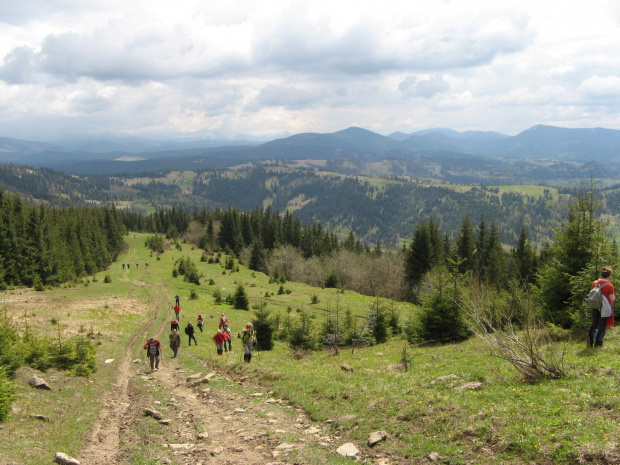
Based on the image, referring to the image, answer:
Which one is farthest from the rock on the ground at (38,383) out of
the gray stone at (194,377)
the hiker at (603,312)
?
the hiker at (603,312)

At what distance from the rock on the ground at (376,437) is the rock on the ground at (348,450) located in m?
0.42

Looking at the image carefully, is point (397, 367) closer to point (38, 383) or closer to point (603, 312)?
point (603, 312)

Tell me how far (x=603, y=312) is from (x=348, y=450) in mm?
9875

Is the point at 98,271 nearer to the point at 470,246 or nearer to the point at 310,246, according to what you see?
the point at 310,246

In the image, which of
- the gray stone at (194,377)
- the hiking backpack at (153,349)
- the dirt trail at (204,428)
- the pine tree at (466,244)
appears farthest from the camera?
the pine tree at (466,244)

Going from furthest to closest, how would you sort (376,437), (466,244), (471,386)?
1. (466,244)
2. (471,386)
3. (376,437)

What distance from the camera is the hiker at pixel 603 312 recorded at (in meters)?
12.5

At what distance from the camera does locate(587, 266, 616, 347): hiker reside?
12.5 metres

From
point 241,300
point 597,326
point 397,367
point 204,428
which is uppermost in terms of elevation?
point 597,326

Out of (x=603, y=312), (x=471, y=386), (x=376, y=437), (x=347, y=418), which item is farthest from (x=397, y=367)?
(x=603, y=312)

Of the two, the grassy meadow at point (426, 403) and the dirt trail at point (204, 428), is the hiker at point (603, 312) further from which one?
the dirt trail at point (204, 428)

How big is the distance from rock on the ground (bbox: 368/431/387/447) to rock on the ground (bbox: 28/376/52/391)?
13168 millimetres

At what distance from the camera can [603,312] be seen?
12.6 m

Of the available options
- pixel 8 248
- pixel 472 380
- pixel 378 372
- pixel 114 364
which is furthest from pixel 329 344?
pixel 8 248
